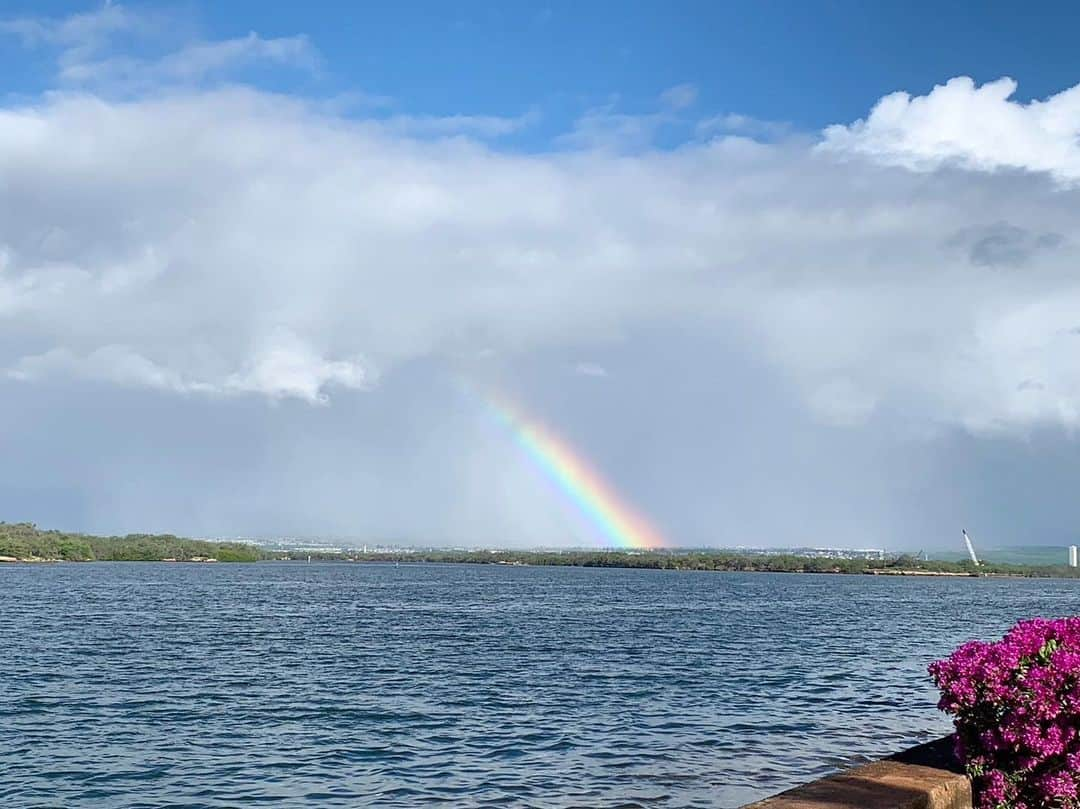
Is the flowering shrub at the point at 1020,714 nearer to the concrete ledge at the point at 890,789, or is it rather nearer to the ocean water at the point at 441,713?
the concrete ledge at the point at 890,789

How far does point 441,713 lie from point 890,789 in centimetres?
2306

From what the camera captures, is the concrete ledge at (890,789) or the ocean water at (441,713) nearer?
the concrete ledge at (890,789)

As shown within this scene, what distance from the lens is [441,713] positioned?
34156 millimetres

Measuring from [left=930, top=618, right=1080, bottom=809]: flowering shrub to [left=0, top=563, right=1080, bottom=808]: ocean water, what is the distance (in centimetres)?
1111

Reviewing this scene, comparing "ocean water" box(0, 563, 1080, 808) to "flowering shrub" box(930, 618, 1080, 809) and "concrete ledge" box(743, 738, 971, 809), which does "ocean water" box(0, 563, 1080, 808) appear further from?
"flowering shrub" box(930, 618, 1080, 809)

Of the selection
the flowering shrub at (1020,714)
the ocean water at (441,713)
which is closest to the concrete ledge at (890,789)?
the flowering shrub at (1020,714)

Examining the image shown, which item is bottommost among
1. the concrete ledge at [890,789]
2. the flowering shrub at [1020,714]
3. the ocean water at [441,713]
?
the ocean water at [441,713]

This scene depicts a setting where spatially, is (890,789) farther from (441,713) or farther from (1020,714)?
(441,713)

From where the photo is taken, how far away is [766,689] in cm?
4112

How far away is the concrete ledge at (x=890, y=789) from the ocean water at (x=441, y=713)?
8.62 m

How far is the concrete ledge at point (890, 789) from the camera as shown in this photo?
40.8ft

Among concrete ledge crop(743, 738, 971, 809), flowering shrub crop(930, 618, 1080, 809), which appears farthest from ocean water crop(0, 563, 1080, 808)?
flowering shrub crop(930, 618, 1080, 809)

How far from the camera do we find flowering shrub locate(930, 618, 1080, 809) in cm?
1123

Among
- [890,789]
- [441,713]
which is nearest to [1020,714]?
[890,789]
